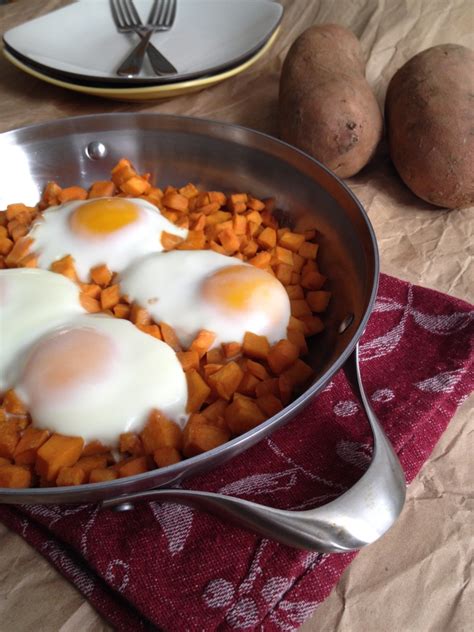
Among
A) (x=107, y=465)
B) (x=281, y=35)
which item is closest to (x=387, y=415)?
(x=107, y=465)

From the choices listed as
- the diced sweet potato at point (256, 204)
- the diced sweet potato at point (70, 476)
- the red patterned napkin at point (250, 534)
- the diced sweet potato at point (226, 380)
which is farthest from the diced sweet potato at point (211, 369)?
the diced sweet potato at point (256, 204)

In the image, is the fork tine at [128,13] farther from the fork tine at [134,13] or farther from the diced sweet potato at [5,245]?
the diced sweet potato at [5,245]

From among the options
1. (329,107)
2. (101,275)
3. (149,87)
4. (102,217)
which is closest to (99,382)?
(101,275)

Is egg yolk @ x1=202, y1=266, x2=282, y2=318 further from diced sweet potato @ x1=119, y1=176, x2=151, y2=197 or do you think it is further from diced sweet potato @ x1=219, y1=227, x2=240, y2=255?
diced sweet potato @ x1=119, y1=176, x2=151, y2=197

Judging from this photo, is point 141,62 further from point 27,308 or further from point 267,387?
point 267,387

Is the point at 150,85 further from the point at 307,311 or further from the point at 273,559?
the point at 273,559

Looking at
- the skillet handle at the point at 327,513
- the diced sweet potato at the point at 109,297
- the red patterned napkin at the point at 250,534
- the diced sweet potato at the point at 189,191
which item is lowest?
the red patterned napkin at the point at 250,534

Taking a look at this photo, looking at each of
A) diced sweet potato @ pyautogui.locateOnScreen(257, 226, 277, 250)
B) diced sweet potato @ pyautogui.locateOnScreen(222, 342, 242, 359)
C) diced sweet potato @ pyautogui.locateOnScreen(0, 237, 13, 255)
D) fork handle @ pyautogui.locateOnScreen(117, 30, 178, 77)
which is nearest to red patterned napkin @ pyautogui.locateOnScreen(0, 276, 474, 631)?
diced sweet potato @ pyautogui.locateOnScreen(222, 342, 242, 359)

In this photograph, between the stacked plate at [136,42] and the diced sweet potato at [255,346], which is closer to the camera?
the diced sweet potato at [255,346]
